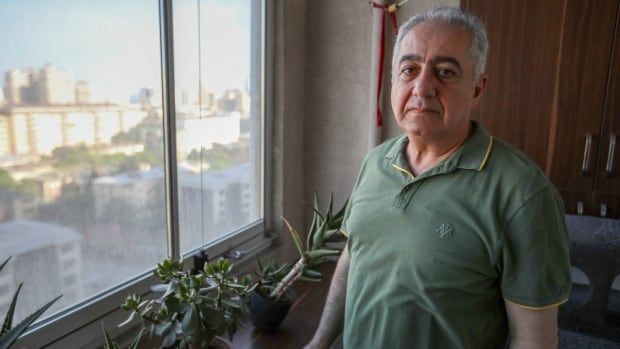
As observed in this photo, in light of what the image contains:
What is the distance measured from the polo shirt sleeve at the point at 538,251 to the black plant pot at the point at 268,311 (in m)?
0.85

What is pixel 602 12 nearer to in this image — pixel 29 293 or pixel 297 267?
pixel 297 267

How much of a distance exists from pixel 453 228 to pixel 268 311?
82 cm

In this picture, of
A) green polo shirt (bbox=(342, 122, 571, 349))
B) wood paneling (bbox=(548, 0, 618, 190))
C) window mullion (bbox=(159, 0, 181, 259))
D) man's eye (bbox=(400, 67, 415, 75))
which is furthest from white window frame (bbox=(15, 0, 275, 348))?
wood paneling (bbox=(548, 0, 618, 190))

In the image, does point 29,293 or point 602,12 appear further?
point 602,12

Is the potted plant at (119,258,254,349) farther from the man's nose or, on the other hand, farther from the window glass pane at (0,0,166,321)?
the man's nose

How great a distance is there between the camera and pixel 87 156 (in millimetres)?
1306

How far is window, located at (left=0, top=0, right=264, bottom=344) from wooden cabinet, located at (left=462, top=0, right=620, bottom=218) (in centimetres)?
116

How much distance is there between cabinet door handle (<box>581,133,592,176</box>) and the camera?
1707mm

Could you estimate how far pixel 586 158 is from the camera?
1723mm

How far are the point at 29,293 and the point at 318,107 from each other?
166 centimetres

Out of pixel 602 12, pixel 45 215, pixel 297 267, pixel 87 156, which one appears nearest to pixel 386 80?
pixel 602 12

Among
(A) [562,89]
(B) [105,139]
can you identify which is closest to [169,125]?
(B) [105,139]

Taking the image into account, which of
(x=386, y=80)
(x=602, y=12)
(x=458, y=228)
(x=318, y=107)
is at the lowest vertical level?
A: (x=458, y=228)

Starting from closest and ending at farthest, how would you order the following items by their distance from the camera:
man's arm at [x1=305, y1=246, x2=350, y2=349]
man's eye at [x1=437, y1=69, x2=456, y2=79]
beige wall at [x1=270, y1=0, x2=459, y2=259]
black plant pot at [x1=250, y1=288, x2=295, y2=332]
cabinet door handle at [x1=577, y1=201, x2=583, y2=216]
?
1. man's eye at [x1=437, y1=69, x2=456, y2=79]
2. man's arm at [x1=305, y1=246, x2=350, y2=349]
3. black plant pot at [x1=250, y1=288, x2=295, y2=332]
4. cabinet door handle at [x1=577, y1=201, x2=583, y2=216]
5. beige wall at [x1=270, y1=0, x2=459, y2=259]
